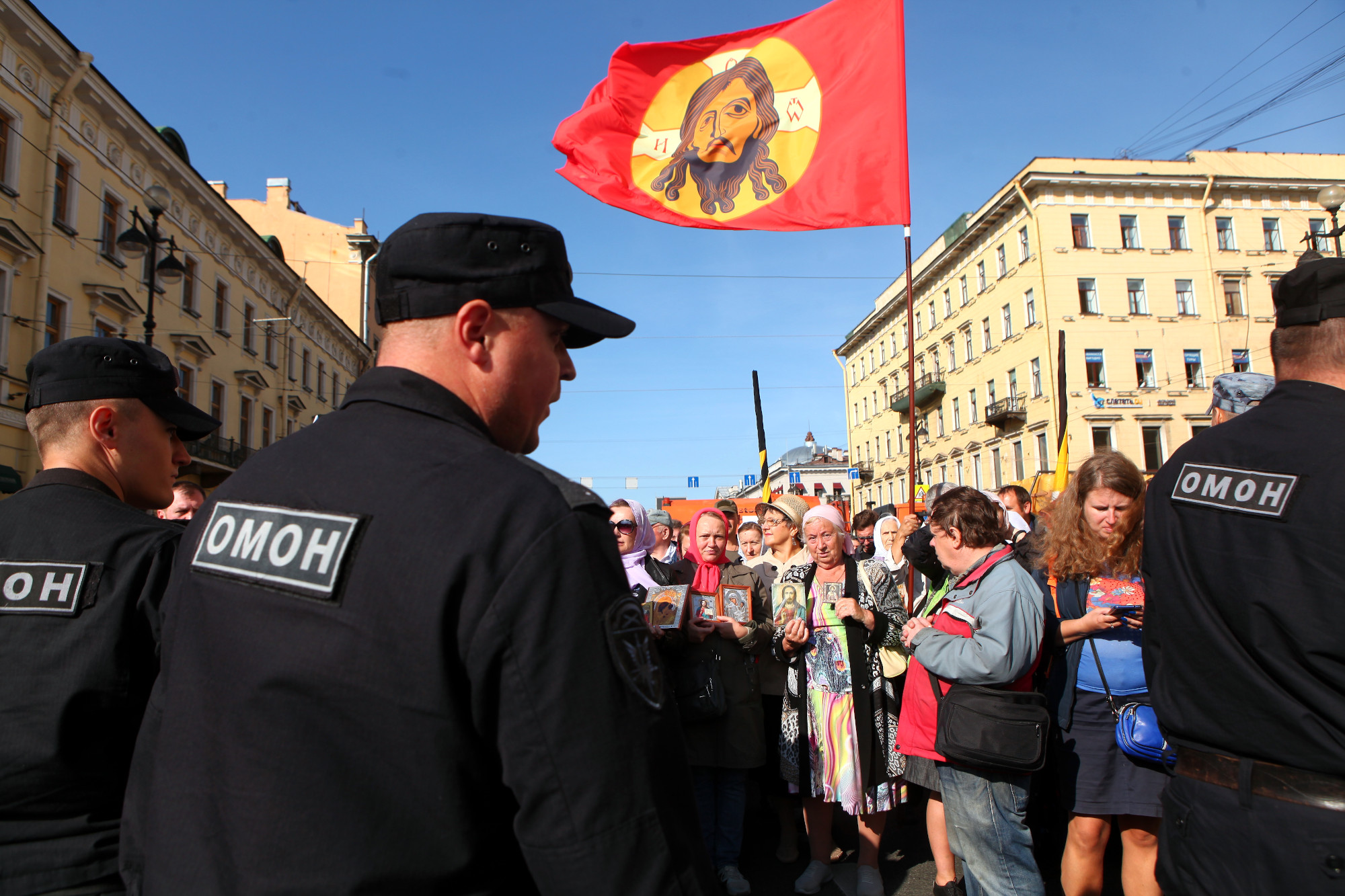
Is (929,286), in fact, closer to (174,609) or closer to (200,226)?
(200,226)

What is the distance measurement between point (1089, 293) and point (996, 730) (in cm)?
3779

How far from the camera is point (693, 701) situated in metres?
4.63

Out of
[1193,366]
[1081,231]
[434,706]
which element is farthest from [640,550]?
[1193,366]

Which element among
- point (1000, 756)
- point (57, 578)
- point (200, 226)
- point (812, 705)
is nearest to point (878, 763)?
point (812, 705)

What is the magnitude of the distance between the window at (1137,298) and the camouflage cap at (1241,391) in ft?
122

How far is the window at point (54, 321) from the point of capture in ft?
60.5

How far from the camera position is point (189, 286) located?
25766 mm

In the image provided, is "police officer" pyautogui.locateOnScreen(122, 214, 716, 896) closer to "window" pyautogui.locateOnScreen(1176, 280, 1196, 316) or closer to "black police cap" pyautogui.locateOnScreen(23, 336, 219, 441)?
"black police cap" pyautogui.locateOnScreen(23, 336, 219, 441)

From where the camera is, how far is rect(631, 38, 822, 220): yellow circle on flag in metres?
6.02

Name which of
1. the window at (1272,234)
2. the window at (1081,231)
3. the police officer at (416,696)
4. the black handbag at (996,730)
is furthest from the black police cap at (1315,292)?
the window at (1272,234)

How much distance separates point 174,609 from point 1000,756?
2.94 metres

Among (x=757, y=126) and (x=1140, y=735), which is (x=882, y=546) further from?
(x=1140, y=735)

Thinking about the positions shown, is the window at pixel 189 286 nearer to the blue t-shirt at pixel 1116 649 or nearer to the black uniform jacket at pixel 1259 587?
the blue t-shirt at pixel 1116 649

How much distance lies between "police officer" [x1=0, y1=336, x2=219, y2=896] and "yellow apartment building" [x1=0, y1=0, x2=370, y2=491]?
46.0ft
